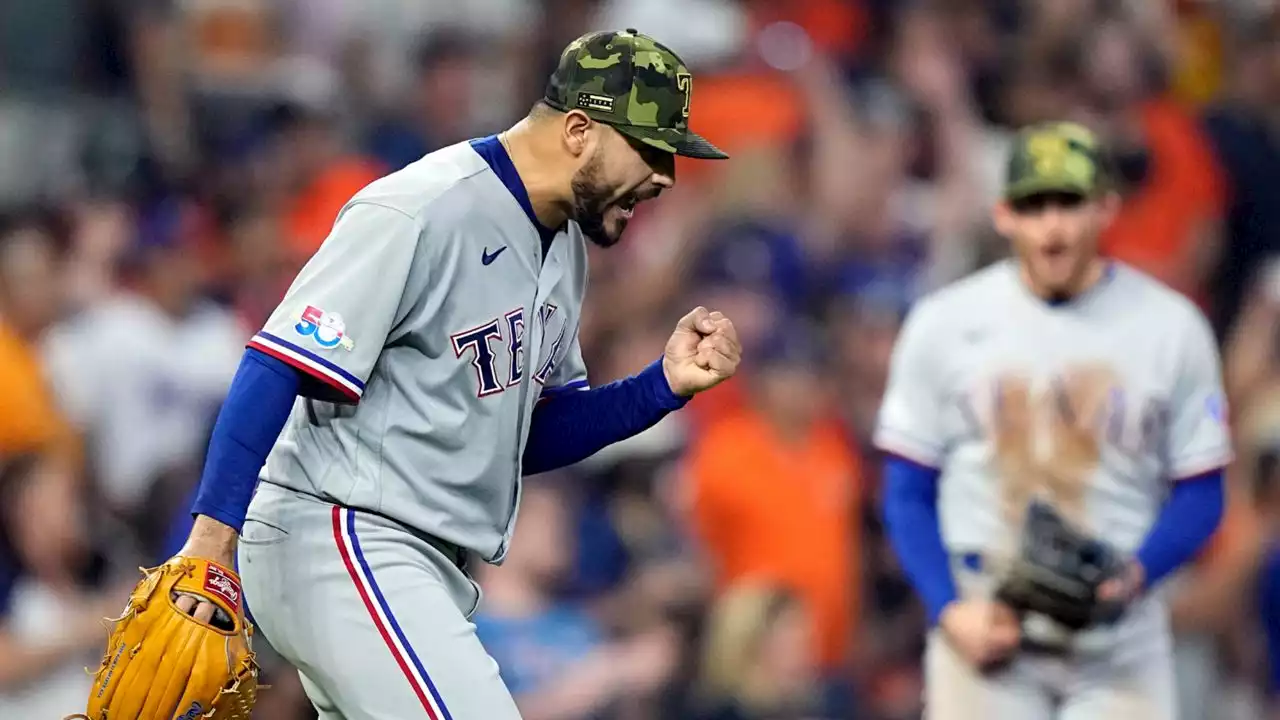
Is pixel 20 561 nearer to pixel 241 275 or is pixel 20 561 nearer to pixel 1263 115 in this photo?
pixel 241 275

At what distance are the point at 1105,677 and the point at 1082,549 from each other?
0.35 meters

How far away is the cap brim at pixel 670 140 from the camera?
301 centimetres

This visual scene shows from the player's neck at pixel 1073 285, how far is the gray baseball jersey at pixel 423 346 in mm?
1599

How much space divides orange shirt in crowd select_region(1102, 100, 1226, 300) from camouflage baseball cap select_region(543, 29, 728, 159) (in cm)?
427

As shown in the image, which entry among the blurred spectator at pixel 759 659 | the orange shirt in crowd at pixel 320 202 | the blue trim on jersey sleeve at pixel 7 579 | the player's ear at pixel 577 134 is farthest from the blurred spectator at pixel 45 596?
the player's ear at pixel 577 134

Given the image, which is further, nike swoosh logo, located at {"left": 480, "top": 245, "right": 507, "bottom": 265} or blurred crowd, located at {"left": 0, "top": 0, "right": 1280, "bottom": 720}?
blurred crowd, located at {"left": 0, "top": 0, "right": 1280, "bottom": 720}

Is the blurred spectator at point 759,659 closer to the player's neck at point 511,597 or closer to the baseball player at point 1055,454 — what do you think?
the player's neck at point 511,597

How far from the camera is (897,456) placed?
4.35 metres

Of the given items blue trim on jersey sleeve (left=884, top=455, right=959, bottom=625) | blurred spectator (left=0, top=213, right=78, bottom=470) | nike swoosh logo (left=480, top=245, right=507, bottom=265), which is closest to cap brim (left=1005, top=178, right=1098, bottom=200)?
blue trim on jersey sleeve (left=884, top=455, right=959, bottom=625)

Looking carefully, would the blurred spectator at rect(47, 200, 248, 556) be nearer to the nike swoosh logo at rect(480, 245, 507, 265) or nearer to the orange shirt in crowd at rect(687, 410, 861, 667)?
the orange shirt in crowd at rect(687, 410, 861, 667)

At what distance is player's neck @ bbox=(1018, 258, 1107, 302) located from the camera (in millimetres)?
4219

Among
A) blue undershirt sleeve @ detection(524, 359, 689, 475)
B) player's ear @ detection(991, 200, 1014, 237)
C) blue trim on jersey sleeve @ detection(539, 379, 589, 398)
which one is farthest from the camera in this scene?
player's ear @ detection(991, 200, 1014, 237)

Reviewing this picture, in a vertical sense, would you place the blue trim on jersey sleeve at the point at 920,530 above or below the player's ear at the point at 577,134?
below

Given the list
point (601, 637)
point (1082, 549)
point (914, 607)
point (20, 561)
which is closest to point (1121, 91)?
point (914, 607)
